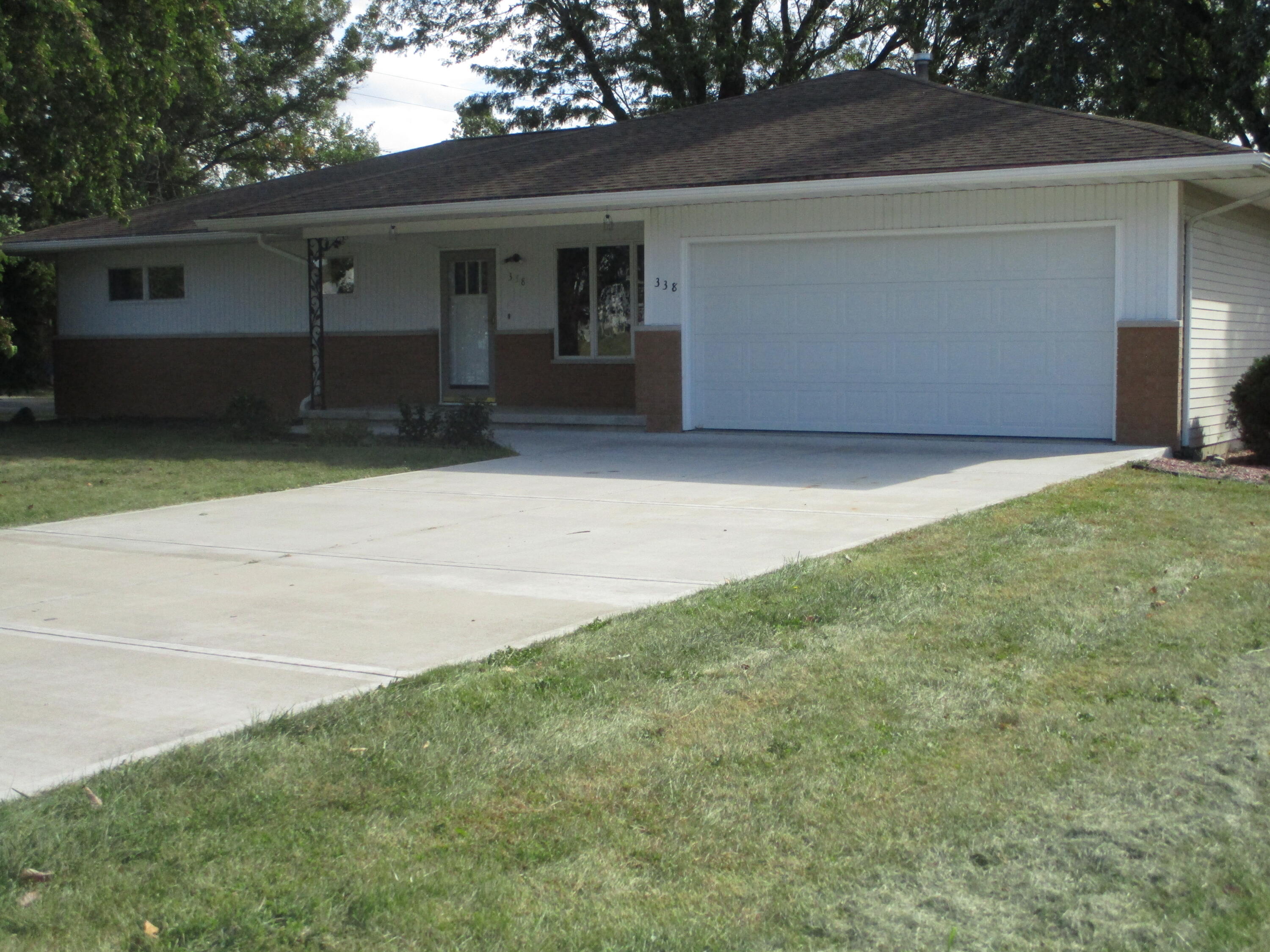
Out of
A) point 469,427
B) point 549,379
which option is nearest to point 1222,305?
point 469,427

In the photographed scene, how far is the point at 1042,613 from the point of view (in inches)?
253

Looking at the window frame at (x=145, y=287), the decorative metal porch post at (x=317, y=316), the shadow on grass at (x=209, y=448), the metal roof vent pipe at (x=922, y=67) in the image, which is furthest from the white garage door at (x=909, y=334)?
the window frame at (x=145, y=287)

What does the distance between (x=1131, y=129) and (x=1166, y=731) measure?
37.1 ft

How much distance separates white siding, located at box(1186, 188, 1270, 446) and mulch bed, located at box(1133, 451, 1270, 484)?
1206 mm

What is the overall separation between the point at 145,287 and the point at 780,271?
42.2 feet

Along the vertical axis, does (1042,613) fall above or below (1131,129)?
below

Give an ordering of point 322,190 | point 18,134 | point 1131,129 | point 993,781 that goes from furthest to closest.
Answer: point 322,190
point 18,134
point 1131,129
point 993,781

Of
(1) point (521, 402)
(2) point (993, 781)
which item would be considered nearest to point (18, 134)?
(1) point (521, 402)

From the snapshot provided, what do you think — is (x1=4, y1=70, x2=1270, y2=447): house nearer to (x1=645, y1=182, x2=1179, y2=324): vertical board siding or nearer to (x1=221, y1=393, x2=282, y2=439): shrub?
(x1=645, y1=182, x2=1179, y2=324): vertical board siding

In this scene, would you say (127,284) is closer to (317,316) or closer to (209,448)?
(317,316)

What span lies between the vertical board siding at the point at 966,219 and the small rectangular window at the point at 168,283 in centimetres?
1035

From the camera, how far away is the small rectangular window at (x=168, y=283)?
23.4 metres

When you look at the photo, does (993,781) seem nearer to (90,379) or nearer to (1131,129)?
(1131,129)

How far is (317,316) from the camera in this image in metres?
20.3
